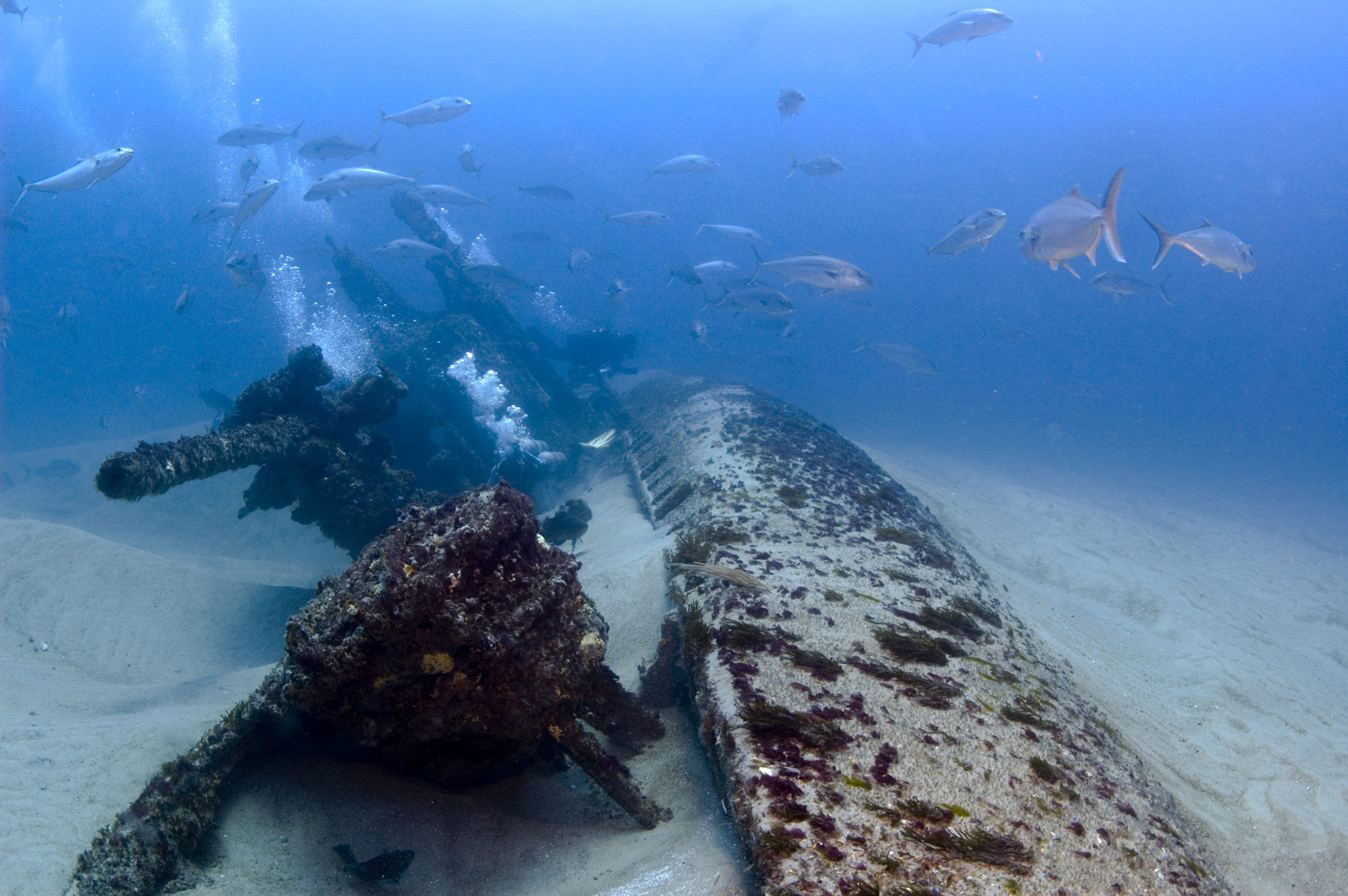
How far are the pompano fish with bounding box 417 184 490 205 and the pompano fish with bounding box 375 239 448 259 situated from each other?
3.15ft

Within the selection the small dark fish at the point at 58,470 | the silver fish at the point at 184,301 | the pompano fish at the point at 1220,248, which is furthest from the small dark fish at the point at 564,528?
the small dark fish at the point at 58,470

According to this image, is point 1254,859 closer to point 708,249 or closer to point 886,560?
point 886,560

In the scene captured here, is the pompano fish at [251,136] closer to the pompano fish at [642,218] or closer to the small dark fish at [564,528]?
the pompano fish at [642,218]

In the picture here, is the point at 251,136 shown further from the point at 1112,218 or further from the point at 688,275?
the point at 1112,218

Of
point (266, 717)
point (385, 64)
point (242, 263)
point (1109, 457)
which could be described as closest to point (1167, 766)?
point (266, 717)

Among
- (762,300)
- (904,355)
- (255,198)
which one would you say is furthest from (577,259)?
(904,355)

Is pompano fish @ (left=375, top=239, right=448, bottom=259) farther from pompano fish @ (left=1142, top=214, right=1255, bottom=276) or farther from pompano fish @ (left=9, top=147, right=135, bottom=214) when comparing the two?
pompano fish @ (left=1142, top=214, right=1255, bottom=276)

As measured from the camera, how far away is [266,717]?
2590 millimetres

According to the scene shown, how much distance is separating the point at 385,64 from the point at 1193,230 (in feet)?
339

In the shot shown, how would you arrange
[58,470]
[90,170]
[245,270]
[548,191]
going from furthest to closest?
[58,470]
[548,191]
[245,270]
[90,170]

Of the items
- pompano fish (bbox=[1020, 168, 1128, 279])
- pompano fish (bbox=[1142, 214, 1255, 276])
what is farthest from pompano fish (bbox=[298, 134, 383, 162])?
pompano fish (bbox=[1142, 214, 1255, 276])

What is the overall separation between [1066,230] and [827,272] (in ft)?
11.6

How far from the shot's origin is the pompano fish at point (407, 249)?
38.4 feet

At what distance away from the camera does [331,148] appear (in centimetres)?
1209
